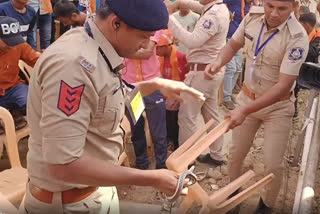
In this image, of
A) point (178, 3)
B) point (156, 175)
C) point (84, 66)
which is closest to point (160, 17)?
point (84, 66)

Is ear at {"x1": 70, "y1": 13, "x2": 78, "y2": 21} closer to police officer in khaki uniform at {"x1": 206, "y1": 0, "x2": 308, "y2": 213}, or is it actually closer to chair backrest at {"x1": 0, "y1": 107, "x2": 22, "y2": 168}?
chair backrest at {"x1": 0, "y1": 107, "x2": 22, "y2": 168}

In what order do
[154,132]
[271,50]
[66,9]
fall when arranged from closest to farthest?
[271,50], [154,132], [66,9]

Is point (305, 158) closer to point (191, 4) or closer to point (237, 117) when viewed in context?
point (237, 117)

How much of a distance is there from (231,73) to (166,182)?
4292 mm

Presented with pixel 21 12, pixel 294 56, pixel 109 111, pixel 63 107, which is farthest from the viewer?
pixel 21 12

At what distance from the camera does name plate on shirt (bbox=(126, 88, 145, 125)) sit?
2143 millimetres

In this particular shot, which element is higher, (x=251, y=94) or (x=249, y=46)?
(x=249, y=46)

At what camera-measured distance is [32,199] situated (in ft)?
6.45

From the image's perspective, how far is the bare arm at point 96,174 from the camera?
162 centimetres

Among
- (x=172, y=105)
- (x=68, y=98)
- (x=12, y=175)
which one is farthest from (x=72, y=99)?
(x=172, y=105)

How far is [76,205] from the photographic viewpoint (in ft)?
6.43

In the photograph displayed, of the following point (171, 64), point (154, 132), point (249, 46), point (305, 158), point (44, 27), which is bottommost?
point (44, 27)

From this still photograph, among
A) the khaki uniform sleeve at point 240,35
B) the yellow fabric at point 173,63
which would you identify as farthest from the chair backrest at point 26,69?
the khaki uniform sleeve at point 240,35

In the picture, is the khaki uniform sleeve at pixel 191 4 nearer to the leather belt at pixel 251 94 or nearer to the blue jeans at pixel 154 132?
the blue jeans at pixel 154 132
